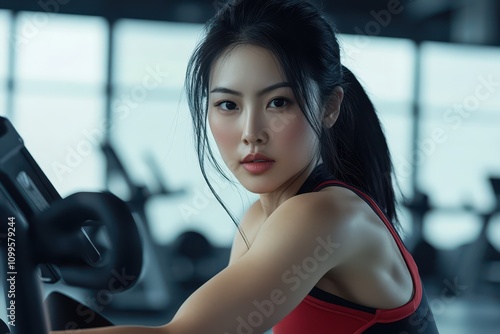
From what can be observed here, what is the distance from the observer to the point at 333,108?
2.40ft

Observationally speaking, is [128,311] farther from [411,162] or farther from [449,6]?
[449,6]

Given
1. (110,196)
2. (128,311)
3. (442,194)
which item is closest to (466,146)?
(442,194)

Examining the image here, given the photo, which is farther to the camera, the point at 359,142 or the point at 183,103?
the point at 183,103

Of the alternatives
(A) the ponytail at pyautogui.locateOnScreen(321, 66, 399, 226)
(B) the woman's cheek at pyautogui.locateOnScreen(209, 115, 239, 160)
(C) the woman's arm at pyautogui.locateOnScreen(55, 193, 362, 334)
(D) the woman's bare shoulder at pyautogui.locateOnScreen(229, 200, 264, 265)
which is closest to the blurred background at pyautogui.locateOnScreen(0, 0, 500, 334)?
(D) the woman's bare shoulder at pyautogui.locateOnScreen(229, 200, 264, 265)

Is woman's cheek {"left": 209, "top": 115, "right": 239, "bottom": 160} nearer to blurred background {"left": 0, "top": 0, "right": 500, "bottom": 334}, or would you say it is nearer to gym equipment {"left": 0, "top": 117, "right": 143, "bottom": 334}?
gym equipment {"left": 0, "top": 117, "right": 143, "bottom": 334}

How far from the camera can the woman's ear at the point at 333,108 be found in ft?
2.37

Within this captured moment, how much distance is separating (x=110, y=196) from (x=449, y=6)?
595cm

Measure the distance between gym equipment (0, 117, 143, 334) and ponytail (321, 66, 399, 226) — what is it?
0.38m

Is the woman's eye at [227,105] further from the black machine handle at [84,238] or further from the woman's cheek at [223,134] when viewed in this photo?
the black machine handle at [84,238]

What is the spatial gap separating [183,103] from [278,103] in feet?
13.4

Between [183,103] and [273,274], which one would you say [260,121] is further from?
[183,103]

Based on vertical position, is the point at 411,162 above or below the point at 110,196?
below

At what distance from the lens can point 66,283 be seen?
1.67ft

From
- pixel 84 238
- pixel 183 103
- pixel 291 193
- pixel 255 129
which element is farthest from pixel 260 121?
pixel 183 103
